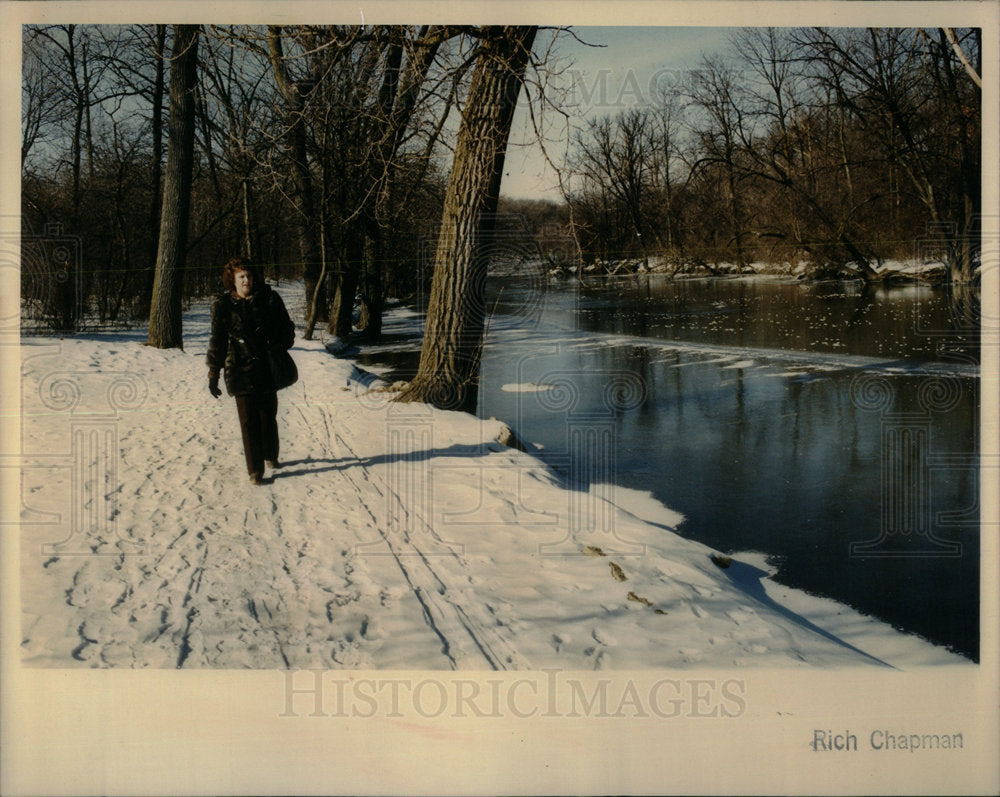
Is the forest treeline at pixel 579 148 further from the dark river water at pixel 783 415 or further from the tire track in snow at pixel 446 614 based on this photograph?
the tire track in snow at pixel 446 614

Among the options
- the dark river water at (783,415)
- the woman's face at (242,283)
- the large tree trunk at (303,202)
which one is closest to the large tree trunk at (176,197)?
the large tree trunk at (303,202)

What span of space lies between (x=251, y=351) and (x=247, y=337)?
0.10 meters

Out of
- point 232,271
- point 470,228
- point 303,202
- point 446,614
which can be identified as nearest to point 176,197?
point 303,202

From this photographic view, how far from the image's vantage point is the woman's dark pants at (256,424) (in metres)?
5.51

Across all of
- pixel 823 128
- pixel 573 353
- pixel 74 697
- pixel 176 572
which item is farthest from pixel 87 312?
pixel 823 128

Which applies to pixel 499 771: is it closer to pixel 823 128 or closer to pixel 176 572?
pixel 176 572

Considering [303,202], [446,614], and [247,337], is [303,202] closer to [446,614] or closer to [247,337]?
[247,337]

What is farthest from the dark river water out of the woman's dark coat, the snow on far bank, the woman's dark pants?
the woman's dark coat

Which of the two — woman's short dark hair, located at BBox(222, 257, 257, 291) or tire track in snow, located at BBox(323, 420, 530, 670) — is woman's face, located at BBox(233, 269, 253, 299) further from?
tire track in snow, located at BBox(323, 420, 530, 670)

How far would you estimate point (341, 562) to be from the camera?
4.60 m

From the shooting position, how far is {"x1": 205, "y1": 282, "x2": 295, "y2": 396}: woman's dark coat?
536 centimetres

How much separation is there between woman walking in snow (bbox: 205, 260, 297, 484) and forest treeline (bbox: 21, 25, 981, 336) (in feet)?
3.48

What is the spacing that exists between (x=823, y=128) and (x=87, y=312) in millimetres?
5925

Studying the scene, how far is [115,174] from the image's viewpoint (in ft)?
22.2
